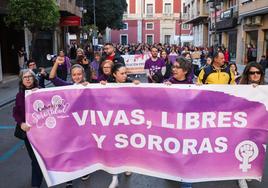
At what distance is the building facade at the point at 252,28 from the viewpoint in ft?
89.3

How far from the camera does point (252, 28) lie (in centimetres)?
2995

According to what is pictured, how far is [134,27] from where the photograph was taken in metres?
84.7

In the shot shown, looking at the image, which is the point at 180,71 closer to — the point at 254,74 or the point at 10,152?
the point at 254,74

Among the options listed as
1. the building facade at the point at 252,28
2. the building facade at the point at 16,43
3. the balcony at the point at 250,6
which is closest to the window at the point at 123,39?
the building facade at the point at 252,28

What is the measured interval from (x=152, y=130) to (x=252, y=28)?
27.9 metres

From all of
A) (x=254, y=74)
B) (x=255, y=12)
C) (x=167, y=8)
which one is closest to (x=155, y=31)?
(x=167, y=8)

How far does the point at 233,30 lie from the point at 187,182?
33833mm

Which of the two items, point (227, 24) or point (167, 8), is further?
point (167, 8)

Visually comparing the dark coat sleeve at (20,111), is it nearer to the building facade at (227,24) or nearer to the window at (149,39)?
the building facade at (227,24)

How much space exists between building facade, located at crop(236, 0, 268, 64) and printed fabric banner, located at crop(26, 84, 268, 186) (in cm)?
2291

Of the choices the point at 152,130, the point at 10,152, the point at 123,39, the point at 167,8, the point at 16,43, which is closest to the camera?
the point at 152,130

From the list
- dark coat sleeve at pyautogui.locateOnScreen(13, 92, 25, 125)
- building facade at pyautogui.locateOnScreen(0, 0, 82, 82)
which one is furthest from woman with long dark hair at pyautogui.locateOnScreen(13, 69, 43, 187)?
building facade at pyautogui.locateOnScreen(0, 0, 82, 82)

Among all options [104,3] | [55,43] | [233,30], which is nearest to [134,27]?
[104,3]

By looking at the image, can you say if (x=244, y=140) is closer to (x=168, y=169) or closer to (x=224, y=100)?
(x=224, y=100)
